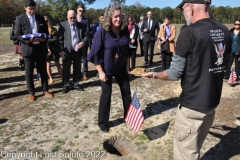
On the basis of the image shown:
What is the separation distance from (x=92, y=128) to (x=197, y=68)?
2404 mm

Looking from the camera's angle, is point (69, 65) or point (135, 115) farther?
point (69, 65)

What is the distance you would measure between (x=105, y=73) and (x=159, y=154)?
1.47m

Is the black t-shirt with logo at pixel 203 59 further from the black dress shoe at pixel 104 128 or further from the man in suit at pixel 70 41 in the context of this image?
the man in suit at pixel 70 41

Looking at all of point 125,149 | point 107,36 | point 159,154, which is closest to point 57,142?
point 125,149

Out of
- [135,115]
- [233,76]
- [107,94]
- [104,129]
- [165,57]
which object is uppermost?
[165,57]

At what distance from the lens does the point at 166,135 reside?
12.5ft

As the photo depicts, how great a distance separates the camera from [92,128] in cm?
405

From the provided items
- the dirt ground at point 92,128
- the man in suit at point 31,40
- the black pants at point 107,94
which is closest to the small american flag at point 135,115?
the dirt ground at point 92,128

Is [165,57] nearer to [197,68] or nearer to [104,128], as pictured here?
[104,128]

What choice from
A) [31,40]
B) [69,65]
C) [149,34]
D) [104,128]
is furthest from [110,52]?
[149,34]

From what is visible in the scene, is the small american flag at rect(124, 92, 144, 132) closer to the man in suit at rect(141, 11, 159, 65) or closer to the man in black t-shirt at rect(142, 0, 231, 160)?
the man in black t-shirt at rect(142, 0, 231, 160)

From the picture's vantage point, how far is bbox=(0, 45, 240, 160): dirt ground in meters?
3.36

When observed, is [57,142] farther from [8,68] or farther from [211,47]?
[8,68]

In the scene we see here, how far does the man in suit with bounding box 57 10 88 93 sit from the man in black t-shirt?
3.53 metres
